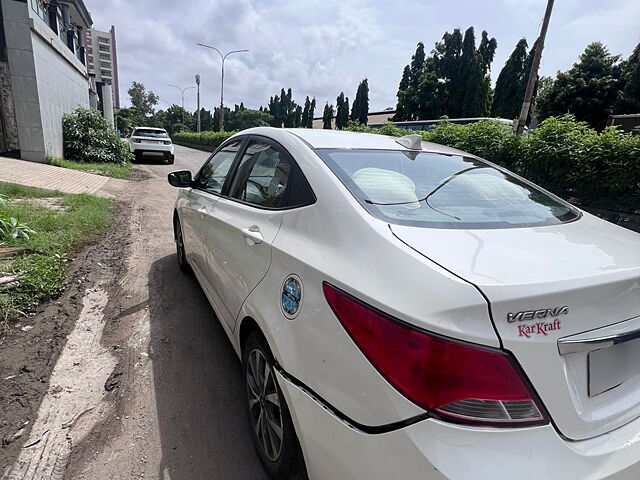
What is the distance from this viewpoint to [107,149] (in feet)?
47.4

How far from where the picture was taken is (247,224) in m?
2.23

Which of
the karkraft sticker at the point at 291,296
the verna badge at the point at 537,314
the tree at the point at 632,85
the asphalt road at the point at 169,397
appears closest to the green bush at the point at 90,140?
the asphalt road at the point at 169,397

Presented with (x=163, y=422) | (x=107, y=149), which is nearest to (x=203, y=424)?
(x=163, y=422)

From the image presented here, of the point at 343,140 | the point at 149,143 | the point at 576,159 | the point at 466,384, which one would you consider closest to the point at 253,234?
the point at 343,140

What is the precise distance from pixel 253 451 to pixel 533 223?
1821 millimetres

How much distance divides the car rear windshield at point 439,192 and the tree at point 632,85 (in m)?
28.3

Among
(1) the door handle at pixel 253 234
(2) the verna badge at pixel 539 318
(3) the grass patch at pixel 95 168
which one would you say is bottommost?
(3) the grass patch at pixel 95 168

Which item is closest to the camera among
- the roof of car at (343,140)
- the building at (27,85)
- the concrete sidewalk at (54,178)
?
the roof of car at (343,140)

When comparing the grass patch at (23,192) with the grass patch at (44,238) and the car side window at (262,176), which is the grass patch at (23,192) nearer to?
the grass patch at (44,238)

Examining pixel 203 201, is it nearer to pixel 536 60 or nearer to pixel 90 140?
pixel 536 60

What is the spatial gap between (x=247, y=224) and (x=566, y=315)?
5.25 feet

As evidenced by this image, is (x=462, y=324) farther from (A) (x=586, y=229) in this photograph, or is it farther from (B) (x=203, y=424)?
(B) (x=203, y=424)

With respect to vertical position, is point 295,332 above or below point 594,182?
below

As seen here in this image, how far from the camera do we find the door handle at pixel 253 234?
6.58ft
